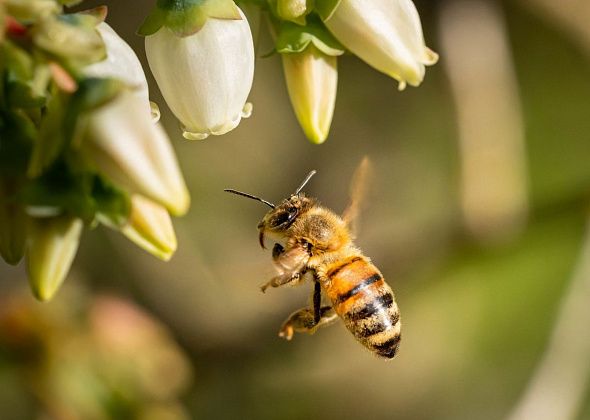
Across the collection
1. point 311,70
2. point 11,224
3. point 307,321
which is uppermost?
point 311,70

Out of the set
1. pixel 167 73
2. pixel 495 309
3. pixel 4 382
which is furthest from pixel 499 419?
pixel 167 73

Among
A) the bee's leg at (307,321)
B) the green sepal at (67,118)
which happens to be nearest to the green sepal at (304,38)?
the green sepal at (67,118)

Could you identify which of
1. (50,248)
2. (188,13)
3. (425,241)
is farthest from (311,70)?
(425,241)

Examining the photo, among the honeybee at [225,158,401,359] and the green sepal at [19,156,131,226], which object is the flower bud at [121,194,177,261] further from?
the honeybee at [225,158,401,359]

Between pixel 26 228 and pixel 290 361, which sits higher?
pixel 26 228

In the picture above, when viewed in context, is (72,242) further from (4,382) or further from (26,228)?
(4,382)

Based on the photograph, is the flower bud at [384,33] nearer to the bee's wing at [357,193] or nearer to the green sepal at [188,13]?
the green sepal at [188,13]

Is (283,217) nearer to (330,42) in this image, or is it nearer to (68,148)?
(330,42)

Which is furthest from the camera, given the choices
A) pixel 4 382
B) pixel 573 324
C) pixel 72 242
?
pixel 573 324
